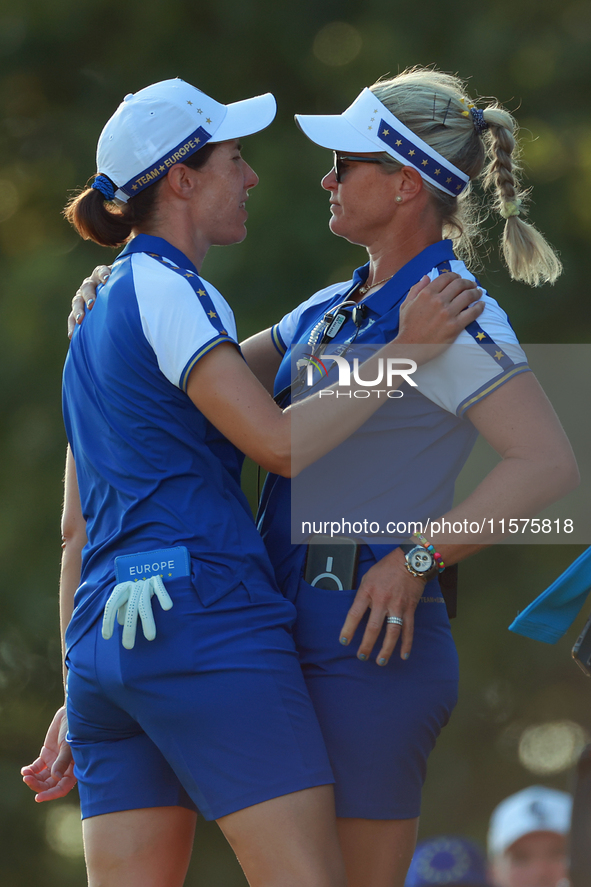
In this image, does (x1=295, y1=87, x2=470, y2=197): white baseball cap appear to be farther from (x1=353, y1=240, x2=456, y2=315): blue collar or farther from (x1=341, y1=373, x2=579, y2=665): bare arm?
(x1=341, y1=373, x2=579, y2=665): bare arm

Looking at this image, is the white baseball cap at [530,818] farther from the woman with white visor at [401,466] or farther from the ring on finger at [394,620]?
the ring on finger at [394,620]

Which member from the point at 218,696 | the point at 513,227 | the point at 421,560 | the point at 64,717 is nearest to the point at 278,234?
the point at 513,227

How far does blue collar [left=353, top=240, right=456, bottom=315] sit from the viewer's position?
210 centimetres

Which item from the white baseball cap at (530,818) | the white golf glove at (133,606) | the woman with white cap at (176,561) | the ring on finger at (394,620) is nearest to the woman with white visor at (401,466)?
the ring on finger at (394,620)

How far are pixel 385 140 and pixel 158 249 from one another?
0.53 meters

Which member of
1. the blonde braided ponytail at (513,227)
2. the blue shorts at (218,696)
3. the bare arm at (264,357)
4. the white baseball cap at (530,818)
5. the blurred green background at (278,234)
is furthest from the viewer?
the blurred green background at (278,234)

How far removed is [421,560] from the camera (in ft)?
6.33

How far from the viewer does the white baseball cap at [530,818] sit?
381cm

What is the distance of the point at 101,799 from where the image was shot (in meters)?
1.94

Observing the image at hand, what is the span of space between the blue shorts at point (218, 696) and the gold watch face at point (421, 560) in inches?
11.1

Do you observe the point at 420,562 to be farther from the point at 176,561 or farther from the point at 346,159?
the point at 346,159

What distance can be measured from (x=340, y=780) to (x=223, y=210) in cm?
111

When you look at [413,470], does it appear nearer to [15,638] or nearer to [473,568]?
[473,568]

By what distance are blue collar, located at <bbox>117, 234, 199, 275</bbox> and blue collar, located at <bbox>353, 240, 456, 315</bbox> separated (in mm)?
370
